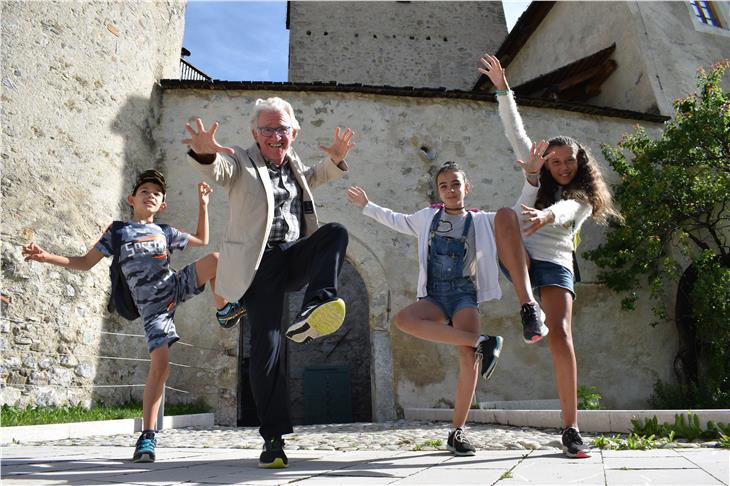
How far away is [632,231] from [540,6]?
24.0ft

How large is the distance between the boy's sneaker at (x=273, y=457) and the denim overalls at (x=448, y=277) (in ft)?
4.00

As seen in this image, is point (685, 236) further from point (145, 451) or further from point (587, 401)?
point (145, 451)

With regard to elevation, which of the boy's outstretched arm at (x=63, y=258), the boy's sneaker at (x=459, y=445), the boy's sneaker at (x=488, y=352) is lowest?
the boy's sneaker at (x=459, y=445)

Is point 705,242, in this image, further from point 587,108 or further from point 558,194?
point 558,194

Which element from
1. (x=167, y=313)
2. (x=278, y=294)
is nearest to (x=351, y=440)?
(x=167, y=313)

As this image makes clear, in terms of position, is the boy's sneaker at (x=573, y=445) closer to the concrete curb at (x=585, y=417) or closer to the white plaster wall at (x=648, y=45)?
the concrete curb at (x=585, y=417)

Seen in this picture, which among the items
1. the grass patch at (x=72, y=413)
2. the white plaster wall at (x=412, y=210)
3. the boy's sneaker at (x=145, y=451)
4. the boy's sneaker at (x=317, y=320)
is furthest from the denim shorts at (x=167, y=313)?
the white plaster wall at (x=412, y=210)

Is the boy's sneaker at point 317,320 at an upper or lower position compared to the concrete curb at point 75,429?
upper

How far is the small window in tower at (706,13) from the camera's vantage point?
1155cm

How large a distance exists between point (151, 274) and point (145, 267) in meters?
0.05

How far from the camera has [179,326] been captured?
7.69 metres

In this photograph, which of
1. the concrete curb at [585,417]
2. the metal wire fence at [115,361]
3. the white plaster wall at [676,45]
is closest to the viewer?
the concrete curb at [585,417]

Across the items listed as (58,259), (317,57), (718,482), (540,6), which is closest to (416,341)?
(58,259)

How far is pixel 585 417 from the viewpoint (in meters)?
4.72
